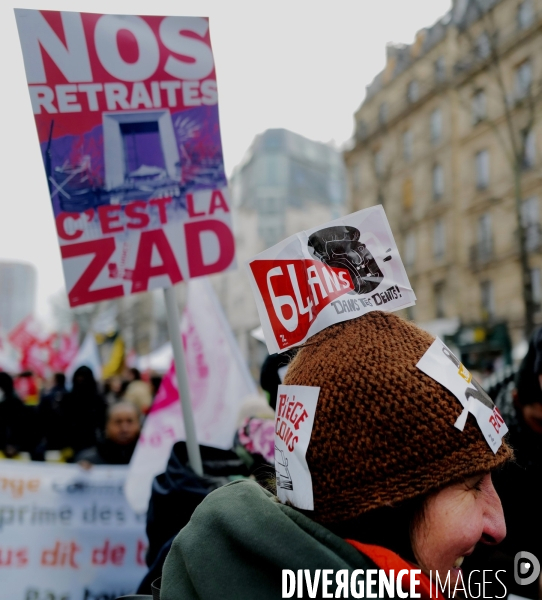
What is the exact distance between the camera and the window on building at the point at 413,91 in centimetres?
2962

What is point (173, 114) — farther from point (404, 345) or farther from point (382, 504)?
point (382, 504)

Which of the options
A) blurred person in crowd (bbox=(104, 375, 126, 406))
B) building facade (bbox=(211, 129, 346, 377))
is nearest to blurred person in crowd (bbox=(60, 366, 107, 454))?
blurred person in crowd (bbox=(104, 375, 126, 406))

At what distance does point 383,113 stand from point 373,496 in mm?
32598

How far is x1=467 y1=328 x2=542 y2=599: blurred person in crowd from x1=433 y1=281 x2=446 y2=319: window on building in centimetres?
2696

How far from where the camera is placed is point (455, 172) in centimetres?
2786

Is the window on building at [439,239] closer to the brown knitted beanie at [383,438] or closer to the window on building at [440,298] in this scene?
the window on building at [440,298]

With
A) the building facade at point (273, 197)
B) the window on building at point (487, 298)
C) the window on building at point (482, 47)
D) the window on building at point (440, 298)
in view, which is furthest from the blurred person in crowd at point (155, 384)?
the building facade at point (273, 197)

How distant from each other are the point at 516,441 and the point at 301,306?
4.73 ft

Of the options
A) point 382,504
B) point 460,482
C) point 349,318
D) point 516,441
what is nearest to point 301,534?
point 382,504

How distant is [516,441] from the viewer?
2.32m

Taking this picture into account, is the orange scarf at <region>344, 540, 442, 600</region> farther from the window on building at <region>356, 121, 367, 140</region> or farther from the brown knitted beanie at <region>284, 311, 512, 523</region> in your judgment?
the window on building at <region>356, 121, 367, 140</region>

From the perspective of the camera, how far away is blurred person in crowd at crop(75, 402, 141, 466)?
4.53m

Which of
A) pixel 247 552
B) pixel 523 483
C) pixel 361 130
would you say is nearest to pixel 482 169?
pixel 361 130

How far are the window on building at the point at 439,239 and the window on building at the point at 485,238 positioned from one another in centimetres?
240
